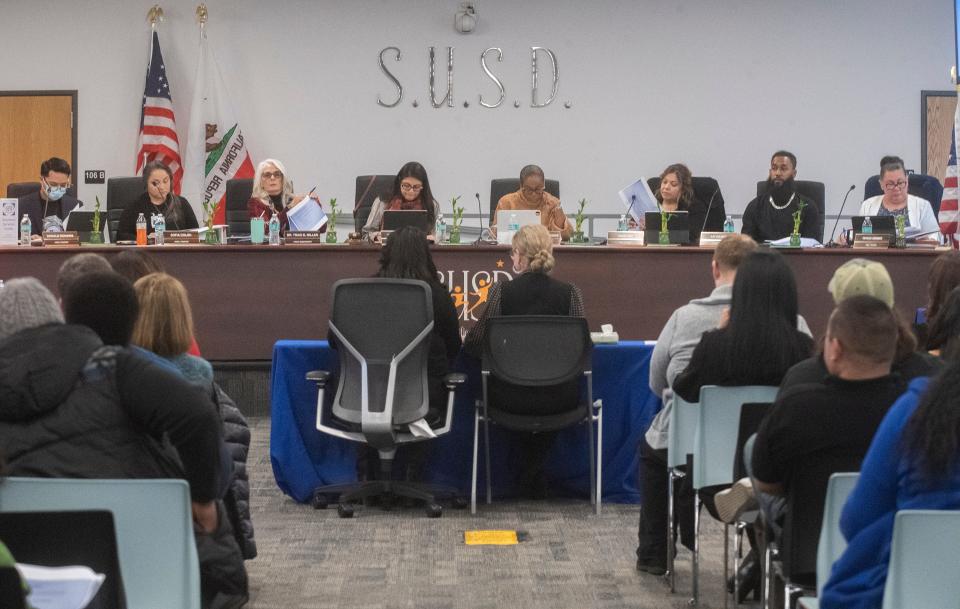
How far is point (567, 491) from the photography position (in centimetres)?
528

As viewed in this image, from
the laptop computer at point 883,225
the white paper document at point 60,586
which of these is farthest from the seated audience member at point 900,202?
the white paper document at point 60,586

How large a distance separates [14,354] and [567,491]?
340 centimetres

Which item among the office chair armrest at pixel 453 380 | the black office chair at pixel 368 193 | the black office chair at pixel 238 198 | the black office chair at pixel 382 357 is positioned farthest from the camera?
the black office chair at pixel 368 193

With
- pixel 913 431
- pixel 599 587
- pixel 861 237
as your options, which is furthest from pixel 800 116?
pixel 913 431

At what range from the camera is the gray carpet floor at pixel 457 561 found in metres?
3.80

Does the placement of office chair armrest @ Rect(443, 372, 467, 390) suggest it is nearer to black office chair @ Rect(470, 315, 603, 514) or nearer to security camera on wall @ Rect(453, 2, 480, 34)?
black office chair @ Rect(470, 315, 603, 514)

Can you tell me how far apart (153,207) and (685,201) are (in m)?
3.08

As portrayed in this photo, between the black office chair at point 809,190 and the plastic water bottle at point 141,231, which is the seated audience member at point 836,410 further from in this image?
the black office chair at point 809,190

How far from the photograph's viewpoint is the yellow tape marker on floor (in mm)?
4508

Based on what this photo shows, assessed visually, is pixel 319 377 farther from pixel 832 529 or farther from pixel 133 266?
pixel 832 529

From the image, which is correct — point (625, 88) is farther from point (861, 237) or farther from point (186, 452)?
point (186, 452)

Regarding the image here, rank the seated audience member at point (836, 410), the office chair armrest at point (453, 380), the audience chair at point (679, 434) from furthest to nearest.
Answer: the office chair armrest at point (453, 380) < the audience chair at point (679, 434) < the seated audience member at point (836, 410)

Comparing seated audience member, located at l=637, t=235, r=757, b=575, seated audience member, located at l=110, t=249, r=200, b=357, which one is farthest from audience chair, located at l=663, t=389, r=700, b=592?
seated audience member, located at l=110, t=249, r=200, b=357

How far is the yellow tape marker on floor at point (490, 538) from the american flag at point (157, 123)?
5.38 metres
